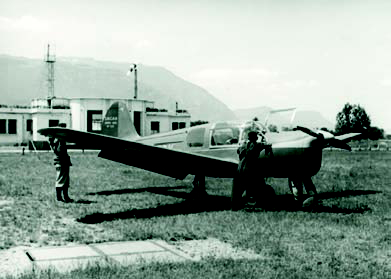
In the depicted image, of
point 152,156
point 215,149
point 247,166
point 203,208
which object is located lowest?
point 203,208

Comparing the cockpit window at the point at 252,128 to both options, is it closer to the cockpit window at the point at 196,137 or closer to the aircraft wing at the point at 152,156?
the aircraft wing at the point at 152,156

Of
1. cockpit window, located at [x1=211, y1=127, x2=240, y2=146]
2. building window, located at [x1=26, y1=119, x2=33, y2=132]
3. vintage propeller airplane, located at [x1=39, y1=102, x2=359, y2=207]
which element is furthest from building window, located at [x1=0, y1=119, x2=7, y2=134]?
cockpit window, located at [x1=211, y1=127, x2=240, y2=146]

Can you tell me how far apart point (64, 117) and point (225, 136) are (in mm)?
54873

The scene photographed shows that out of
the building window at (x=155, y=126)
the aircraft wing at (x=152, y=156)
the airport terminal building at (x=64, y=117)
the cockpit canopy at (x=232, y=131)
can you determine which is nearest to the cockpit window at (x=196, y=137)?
the cockpit canopy at (x=232, y=131)

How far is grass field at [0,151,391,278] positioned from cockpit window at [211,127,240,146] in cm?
156

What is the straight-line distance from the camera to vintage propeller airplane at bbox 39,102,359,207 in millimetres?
10781

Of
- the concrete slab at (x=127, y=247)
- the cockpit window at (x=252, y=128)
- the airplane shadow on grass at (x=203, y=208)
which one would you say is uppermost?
the cockpit window at (x=252, y=128)

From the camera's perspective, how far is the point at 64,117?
64.5 m

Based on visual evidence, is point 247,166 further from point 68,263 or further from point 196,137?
point 68,263

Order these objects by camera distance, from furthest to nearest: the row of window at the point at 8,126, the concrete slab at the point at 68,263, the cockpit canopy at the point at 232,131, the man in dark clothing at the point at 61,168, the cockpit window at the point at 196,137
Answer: the row of window at the point at 8,126, the cockpit window at the point at 196,137, the man in dark clothing at the point at 61,168, the cockpit canopy at the point at 232,131, the concrete slab at the point at 68,263

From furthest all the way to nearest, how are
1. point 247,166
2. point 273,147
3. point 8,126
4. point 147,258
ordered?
point 8,126
point 273,147
point 247,166
point 147,258

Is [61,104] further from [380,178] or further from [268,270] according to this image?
[268,270]

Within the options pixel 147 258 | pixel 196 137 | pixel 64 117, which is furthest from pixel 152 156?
pixel 64 117

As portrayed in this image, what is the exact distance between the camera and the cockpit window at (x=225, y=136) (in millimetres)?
12336
